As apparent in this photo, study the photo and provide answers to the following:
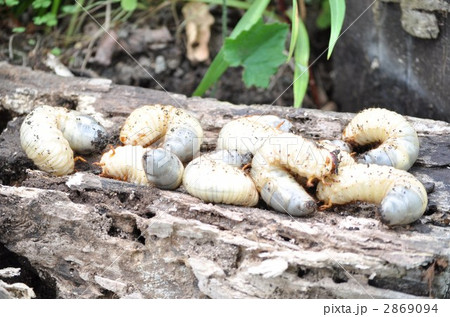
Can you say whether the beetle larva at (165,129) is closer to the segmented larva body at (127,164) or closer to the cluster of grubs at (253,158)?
the cluster of grubs at (253,158)

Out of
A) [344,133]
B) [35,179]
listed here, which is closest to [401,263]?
[344,133]

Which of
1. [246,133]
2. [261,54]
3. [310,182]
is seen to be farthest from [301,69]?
[310,182]

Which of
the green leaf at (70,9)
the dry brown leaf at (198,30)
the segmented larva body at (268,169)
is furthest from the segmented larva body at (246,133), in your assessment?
the green leaf at (70,9)

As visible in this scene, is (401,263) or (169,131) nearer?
(401,263)

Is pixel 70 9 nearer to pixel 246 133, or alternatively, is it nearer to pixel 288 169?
pixel 246 133

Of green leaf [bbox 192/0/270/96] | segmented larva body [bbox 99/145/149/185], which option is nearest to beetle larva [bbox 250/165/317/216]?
segmented larva body [bbox 99/145/149/185]

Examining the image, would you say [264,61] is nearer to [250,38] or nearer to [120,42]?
[250,38]

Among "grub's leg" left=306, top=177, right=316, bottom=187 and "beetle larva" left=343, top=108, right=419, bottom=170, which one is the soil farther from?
"grub's leg" left=306, top=177, right=316, bottom=187
